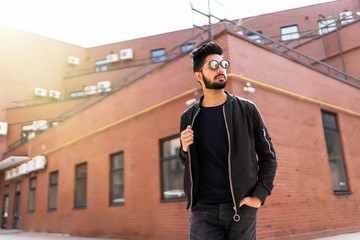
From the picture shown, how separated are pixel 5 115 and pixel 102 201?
16.5 metres

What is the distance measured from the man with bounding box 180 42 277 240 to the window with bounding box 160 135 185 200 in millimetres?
6502

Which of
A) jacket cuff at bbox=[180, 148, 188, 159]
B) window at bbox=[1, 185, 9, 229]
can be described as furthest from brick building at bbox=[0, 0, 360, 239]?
jacket cuff at bbox=[180, 148, 188, 159]

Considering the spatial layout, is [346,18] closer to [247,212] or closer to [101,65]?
[247,212]

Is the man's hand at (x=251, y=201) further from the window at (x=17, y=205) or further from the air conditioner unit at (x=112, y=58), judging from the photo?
the air conditioner unit at (x=112, y=58)

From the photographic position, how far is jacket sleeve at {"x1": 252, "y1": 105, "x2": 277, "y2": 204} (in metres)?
2.00

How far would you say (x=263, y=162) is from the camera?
2.12 metres

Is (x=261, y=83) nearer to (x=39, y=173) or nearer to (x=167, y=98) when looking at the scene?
(x=167, y=98)

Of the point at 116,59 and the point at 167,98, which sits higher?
the point at 116,59

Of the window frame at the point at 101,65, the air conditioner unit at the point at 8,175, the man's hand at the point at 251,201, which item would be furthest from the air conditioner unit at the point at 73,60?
the man's hand at the point at 251,201

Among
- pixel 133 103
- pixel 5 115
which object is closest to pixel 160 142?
pixel 133 103

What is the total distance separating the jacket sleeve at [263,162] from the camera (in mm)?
2002

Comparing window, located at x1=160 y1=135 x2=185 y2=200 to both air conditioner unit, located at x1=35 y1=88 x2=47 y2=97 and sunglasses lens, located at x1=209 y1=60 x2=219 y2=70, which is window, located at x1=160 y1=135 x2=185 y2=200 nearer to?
sunglasses lens, located at x1=209 y1=60 x2=219 y2=70

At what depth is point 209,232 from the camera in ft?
6.45

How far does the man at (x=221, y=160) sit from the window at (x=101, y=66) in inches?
1034
